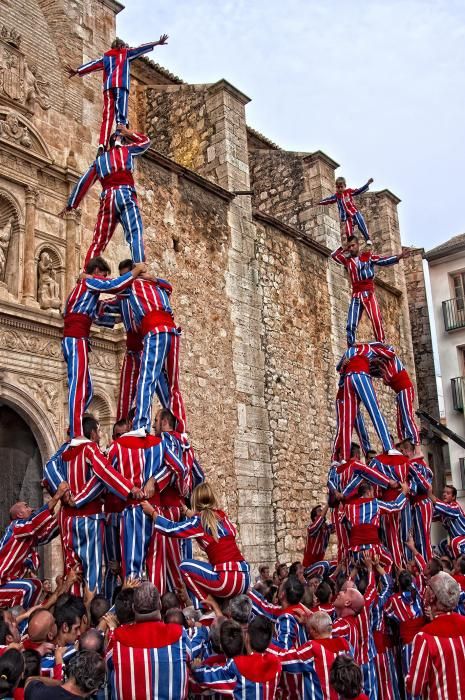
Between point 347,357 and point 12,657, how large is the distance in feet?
18.5

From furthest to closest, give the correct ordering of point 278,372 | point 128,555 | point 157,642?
point 278,372
point 128,555
point 157,642

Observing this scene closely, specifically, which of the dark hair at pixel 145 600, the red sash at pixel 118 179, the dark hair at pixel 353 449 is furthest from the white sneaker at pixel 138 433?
the dark hair at pixel 353 449

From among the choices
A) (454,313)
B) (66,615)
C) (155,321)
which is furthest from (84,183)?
(454,313)

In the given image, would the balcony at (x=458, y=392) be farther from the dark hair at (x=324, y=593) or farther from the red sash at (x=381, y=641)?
the dark hair at (x=324, y=593)

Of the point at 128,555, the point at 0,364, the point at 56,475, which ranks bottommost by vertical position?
the point at 128,555

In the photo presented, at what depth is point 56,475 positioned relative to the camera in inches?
197

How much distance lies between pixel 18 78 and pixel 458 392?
1472cm

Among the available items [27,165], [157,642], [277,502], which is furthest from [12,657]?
[277,502]

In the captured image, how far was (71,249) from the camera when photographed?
921cm

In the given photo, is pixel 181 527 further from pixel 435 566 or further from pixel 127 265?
pixel 127 265

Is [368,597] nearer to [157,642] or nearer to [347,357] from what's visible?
[157,642]

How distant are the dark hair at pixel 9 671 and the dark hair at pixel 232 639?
0.89 meters

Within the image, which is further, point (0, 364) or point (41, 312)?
point (41, 312)

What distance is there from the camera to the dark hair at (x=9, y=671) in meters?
2.61
